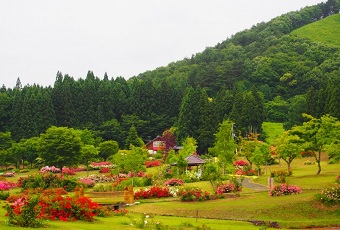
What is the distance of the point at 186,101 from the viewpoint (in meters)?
73.2

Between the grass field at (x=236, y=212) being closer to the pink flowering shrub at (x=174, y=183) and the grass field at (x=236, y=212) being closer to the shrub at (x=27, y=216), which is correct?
the shrub at (x=27, y=216)

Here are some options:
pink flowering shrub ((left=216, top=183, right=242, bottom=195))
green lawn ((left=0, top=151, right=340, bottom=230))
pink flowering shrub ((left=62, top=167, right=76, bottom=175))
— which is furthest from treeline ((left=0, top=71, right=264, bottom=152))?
green lawn ((left=0, top=151, right=340, bottom=230))

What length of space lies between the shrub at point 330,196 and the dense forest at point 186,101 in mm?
38036

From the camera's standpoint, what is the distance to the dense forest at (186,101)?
2805 inches

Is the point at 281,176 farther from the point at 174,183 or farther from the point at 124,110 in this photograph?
the point at 124,110

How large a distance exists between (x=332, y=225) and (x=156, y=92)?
65950 mm

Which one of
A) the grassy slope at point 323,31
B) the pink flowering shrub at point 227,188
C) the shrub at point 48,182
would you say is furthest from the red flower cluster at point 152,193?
the grassy slope at point 323,31

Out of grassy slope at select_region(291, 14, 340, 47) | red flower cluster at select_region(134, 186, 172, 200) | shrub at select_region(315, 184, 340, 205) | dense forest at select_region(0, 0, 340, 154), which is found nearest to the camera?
shrub at select_region(315, 184, 340, 205)

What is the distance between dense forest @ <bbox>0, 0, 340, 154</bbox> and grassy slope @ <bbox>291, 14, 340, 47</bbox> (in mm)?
37662

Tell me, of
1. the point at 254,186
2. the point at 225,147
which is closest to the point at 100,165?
the point at 225,147

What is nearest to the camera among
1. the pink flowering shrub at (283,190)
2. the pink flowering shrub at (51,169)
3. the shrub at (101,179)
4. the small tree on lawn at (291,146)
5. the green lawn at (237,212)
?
the green lawn at (237,212)

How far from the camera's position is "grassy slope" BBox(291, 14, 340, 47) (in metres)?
160

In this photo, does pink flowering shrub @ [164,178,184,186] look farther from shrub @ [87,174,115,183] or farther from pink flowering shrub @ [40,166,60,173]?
pink flowering shrub @ [40,166,60,173]

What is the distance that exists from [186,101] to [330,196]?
159 feet
